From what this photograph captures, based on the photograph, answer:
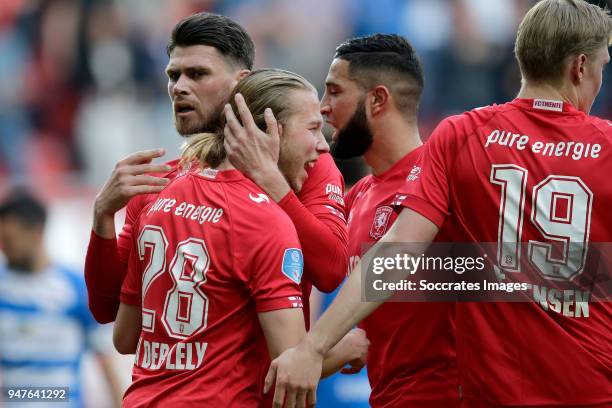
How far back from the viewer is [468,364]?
3.89 meters

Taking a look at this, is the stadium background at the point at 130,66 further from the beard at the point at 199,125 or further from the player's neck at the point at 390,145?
the beard at the point at 199,125

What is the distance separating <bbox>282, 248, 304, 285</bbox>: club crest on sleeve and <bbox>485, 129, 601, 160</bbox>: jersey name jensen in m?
0.87

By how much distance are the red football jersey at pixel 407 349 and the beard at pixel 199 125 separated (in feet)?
2.93

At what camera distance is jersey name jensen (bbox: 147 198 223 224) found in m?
3.55

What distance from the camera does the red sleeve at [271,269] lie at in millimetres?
3465

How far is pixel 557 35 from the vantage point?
12.4 feet

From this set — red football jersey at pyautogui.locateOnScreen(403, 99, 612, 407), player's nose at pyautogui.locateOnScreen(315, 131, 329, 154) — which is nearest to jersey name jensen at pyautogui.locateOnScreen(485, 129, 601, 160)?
red football jersey at pyautogui.locateOnScreen(403, 99, 612, 407)

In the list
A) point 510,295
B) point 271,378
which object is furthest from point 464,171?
point 271,378

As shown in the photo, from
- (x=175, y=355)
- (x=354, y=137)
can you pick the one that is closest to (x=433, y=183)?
(x=175, y=355)

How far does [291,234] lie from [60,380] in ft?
12.7

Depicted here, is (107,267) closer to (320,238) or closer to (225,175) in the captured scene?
(225,175)

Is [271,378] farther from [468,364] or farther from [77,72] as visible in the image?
[77,72]

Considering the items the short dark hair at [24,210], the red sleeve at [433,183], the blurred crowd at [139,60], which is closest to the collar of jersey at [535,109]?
the red sleeve at [433,183]

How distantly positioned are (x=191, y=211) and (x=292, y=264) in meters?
0.42
